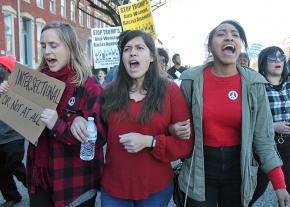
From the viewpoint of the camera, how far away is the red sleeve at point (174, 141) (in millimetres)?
2713

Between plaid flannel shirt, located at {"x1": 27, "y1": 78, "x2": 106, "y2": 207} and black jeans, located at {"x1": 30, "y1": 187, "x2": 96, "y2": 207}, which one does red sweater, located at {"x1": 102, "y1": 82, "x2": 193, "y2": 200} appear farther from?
black jeans, located at {"x1": 30, "y1": 187, "x2": 96, "y2": 207}

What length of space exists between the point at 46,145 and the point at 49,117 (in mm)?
288

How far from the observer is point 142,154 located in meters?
2.77

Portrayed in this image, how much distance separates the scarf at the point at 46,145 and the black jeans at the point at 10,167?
2188 mm

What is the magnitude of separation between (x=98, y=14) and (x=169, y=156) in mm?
39600

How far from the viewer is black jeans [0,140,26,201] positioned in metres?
4.86

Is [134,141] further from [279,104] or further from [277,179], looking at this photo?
[279,104]

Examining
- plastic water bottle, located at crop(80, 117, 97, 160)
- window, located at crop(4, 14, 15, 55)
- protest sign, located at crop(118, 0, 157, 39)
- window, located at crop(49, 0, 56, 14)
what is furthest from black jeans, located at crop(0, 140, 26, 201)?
window, located at crop(49, 0, 56, 14)

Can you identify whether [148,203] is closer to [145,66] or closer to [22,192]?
[145,66]

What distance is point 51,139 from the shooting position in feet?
8.96

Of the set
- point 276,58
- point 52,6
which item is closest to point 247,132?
A: point 276,58

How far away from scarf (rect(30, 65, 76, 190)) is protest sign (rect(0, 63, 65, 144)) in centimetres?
7

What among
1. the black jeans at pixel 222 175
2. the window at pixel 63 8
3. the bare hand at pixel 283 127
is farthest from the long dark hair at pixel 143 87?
the window at pixel 63 8

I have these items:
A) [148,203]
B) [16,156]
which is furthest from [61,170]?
[16,156]
